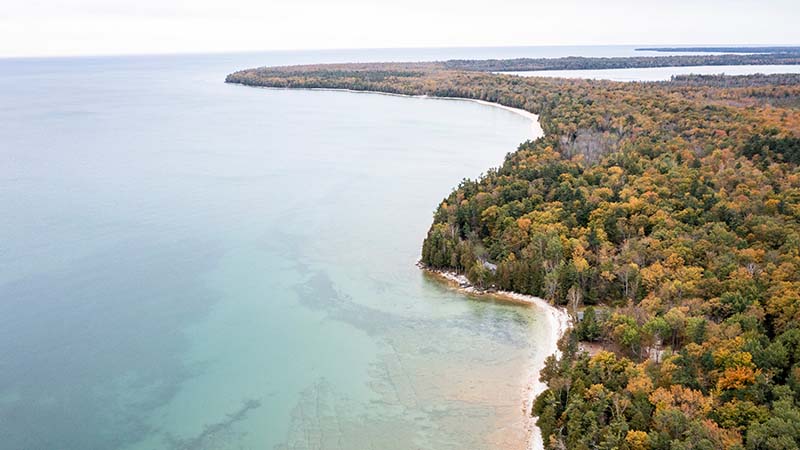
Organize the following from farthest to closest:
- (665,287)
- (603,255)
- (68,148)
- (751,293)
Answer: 1. (68,148)
2. (603,255)
3. (665,287)
4. (751,293)

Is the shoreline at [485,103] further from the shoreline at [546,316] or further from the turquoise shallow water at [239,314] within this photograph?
the shoreline at [546,316]

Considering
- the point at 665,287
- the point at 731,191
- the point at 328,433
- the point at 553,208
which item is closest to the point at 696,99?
the point at 731,191

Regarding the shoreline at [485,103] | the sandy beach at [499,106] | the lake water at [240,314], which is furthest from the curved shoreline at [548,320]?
the sandy beach at [499,106]

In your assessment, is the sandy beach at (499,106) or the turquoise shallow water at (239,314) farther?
the sandy beach at (499,106)

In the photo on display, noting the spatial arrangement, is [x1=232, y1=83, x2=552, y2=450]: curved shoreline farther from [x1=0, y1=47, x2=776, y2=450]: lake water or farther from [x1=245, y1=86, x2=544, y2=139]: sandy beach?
[x1=245, y1=86, x2=544, y2=139]: sandy beach

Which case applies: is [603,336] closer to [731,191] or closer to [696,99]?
[731,191]

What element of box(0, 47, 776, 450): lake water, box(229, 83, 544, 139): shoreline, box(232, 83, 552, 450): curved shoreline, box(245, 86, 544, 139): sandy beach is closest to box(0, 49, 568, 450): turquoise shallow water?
box(0, 47, 776, 450): lake water
